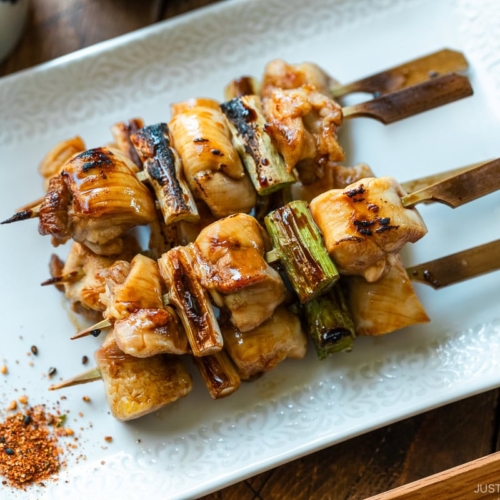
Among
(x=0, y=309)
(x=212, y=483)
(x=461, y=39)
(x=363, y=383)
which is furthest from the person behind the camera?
(x=461, y=39)

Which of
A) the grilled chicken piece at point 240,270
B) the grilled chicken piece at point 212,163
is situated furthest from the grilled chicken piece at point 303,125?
the grilled chicken piece at point 240,270

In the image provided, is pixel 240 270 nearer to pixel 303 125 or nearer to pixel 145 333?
pixel 145 333

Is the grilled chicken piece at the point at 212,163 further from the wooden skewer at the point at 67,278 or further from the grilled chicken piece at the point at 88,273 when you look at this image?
the wooden skewer at the point at 67,278

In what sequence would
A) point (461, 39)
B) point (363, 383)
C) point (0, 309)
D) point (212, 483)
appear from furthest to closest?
1. point (461, 39)
2. point (0, 309)
3. point (363, 383)
4. point (212, 483)

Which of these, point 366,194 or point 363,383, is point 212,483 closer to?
point 363,383

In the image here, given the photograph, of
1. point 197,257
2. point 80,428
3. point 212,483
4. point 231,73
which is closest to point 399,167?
point 231,73

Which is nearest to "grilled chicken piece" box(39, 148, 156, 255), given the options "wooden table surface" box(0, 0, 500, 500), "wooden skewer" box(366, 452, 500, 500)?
"wooden table surface" box(0, 0, 500, 500)

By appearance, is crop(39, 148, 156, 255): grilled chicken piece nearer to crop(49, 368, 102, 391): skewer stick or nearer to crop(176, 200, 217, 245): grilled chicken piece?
crop(176, 200, 217, 245): grilled chicken piece
